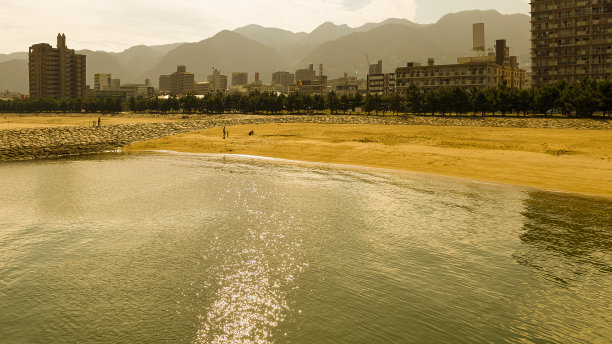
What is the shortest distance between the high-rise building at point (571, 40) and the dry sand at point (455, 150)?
362ft

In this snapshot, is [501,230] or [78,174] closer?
[501,230]

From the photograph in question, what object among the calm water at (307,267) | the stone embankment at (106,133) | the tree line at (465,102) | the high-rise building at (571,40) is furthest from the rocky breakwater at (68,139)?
the high-rise building at (571,40)

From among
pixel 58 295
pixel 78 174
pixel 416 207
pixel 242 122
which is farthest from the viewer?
pixel 242 122

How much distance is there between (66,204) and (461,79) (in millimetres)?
184610

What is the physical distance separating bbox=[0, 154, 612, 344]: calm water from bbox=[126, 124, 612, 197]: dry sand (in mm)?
8062

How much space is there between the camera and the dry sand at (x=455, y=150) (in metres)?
45.4

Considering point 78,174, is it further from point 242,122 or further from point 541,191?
point 242,122

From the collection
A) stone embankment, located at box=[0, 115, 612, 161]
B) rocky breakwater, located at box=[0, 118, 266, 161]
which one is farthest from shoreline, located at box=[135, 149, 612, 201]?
stone embankment, located at box=[0, 115, 612, 161]

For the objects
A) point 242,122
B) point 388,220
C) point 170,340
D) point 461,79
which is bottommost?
point 170,340

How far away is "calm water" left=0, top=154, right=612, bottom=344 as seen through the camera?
1542 cm

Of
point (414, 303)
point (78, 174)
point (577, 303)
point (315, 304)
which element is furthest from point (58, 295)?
point (78, 174)

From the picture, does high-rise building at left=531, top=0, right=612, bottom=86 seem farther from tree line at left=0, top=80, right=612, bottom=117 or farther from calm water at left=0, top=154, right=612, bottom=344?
calm water at left=0, top=154, right=612, bottom=344

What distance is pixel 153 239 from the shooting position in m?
26.0

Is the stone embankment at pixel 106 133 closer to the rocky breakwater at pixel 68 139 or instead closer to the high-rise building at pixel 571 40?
the rocky breakwater at pixel 68 139
